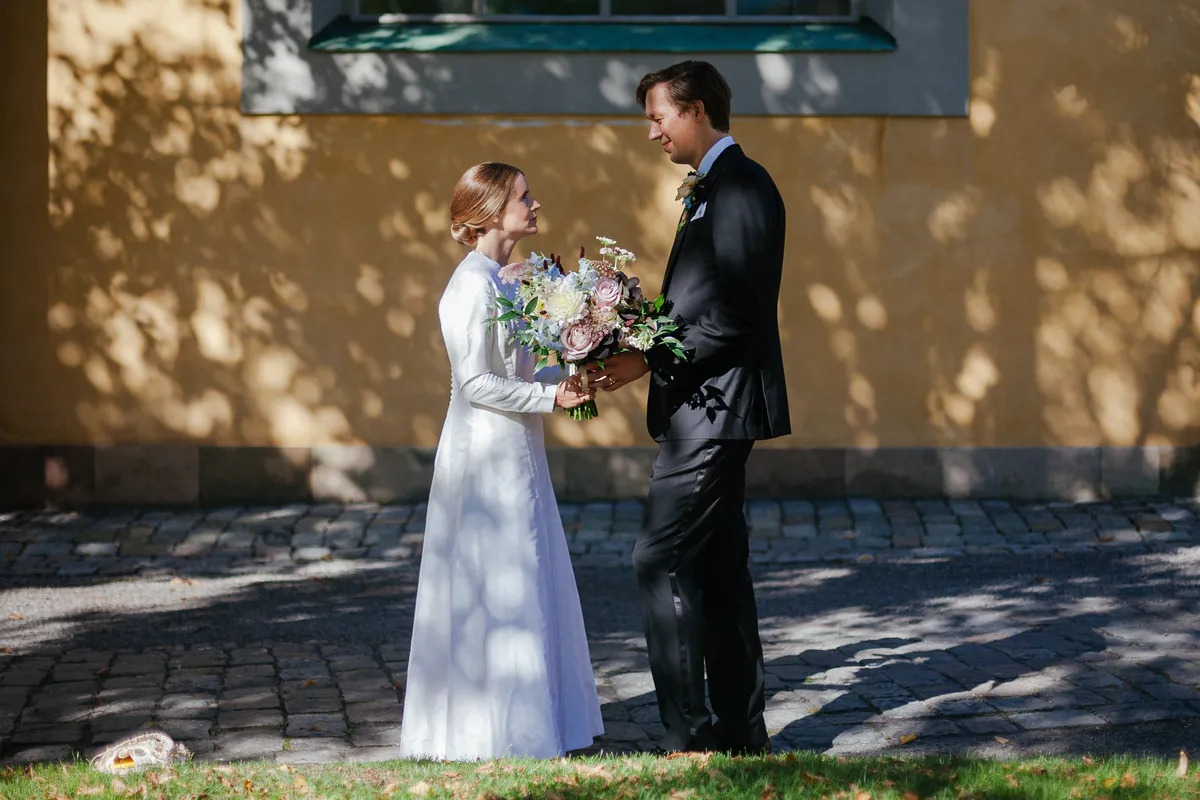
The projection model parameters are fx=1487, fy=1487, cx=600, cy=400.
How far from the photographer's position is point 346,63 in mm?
10117

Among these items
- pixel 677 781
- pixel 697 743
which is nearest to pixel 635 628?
pixel 697 743

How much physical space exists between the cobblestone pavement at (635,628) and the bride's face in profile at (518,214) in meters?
1.91

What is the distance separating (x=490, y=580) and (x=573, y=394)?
0.73 m

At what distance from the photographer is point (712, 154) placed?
4977mm

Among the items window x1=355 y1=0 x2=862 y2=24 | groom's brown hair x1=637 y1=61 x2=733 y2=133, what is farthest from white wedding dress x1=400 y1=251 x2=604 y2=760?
window x1=355 y1=0 x2=862 y2=24

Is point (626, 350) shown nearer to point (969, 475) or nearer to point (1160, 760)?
point (1160, 760)

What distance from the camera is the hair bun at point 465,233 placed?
5.19m

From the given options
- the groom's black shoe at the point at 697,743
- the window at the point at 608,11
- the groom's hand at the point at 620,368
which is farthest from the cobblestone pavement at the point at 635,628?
the window at the point at 608,11

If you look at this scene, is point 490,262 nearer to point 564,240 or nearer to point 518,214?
point 518,214

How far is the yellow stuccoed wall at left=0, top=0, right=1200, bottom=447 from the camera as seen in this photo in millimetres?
10117

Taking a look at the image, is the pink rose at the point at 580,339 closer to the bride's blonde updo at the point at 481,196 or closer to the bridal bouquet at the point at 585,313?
the bridal bouquet at the point at 585,313

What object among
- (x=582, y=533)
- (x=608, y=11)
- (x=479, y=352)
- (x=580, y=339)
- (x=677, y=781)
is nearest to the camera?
(x=677, y=781)

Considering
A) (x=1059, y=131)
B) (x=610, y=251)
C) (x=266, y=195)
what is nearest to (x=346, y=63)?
(x=266, y=195)

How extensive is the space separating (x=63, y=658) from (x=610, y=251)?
135 inches
